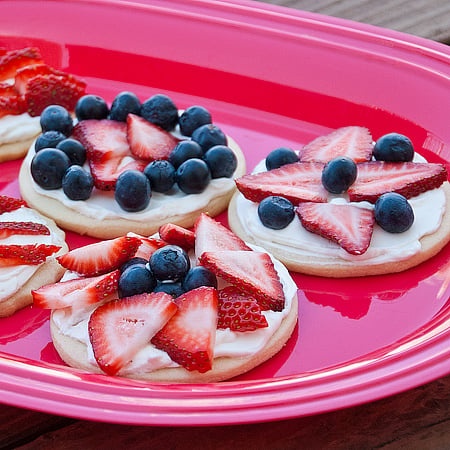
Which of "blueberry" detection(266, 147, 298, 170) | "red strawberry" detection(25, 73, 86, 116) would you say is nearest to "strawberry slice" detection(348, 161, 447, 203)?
"blueberry" detection(266, 147, 298, 170)

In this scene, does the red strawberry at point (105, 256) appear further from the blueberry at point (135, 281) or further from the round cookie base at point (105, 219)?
the round cookie base at point (105, 219)

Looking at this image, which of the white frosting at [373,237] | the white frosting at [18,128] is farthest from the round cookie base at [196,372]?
the white frosting at [18,128]

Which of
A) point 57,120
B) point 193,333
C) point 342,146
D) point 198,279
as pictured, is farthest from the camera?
point 57,120

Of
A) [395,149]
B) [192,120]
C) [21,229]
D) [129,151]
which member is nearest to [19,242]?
[21,229]

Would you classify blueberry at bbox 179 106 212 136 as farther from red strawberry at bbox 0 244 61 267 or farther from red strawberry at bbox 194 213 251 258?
red strawberry at bbox 0 244 61 267

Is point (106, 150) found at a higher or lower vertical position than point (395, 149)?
lower

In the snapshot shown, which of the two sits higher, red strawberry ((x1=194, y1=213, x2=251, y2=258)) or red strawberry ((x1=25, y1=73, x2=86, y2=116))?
red strawberry ((x1=194, y1=213, x2=251, y2=258))

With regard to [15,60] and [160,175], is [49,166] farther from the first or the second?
[15,60]

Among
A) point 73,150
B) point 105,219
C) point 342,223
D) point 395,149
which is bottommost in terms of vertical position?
point 105,219
